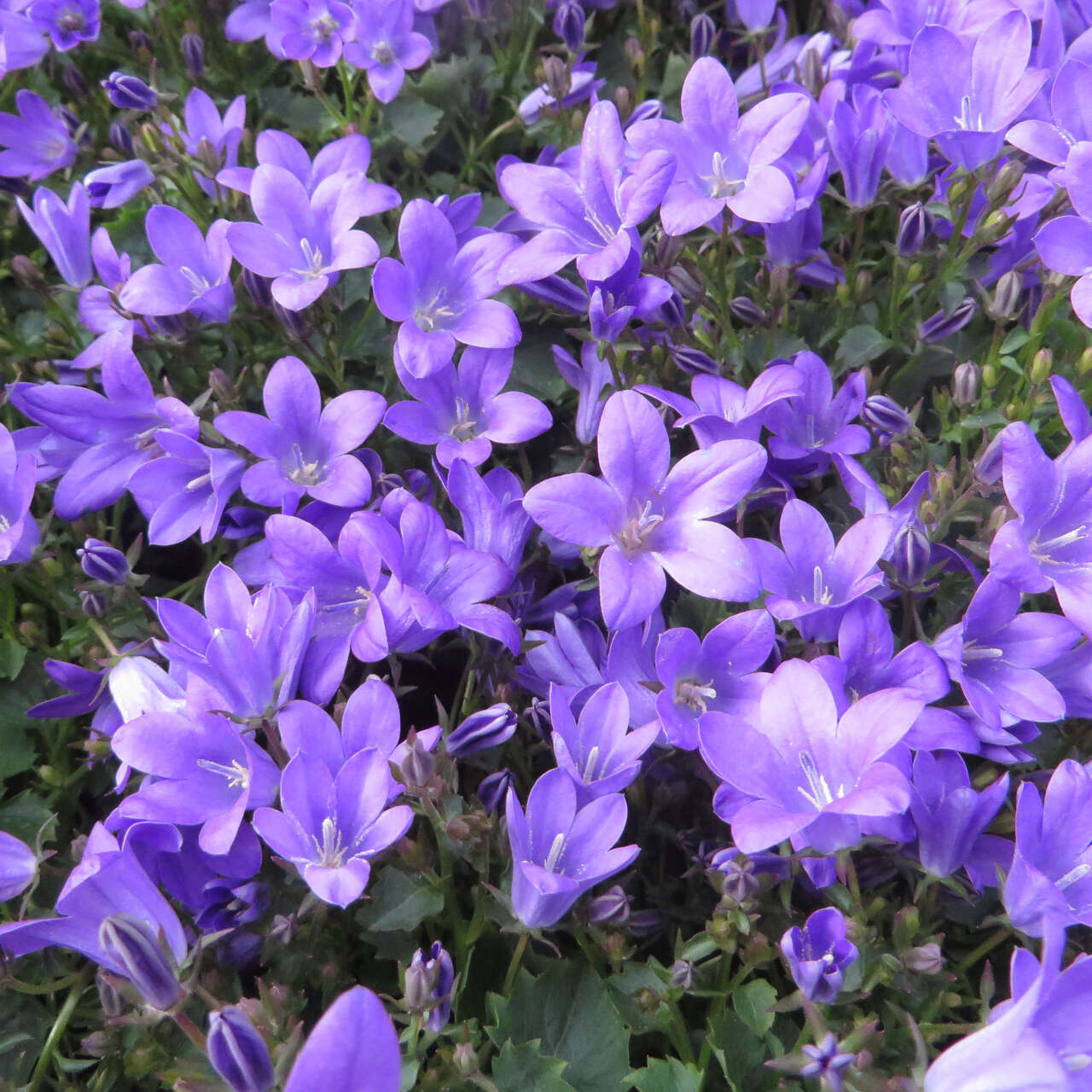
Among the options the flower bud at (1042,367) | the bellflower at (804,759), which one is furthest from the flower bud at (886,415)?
the bellflower at (804,759)

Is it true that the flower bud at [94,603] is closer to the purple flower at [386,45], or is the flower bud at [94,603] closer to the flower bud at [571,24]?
the purple flower at [386,45]

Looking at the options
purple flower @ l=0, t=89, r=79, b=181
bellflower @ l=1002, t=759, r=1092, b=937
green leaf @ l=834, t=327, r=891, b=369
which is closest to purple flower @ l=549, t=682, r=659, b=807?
bellflower @ l=1002, t=759, r=1092, b=937

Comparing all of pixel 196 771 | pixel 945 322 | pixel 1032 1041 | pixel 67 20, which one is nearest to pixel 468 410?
pixel 196 771

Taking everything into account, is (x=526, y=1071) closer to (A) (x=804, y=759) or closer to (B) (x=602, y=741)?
(B) (x=602, y=741)

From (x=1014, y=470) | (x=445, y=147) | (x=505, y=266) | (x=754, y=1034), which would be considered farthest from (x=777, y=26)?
(x=754, y=1034)

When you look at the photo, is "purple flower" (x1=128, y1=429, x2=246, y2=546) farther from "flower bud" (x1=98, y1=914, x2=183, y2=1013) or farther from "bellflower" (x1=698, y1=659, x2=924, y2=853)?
"bellflower" (x1=698, y1=659, x2=924, y2=853)

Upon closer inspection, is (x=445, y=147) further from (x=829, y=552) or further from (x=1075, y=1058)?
(x=1075, y=1058)

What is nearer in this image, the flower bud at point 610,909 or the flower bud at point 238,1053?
the flower bud at point 238,1053
